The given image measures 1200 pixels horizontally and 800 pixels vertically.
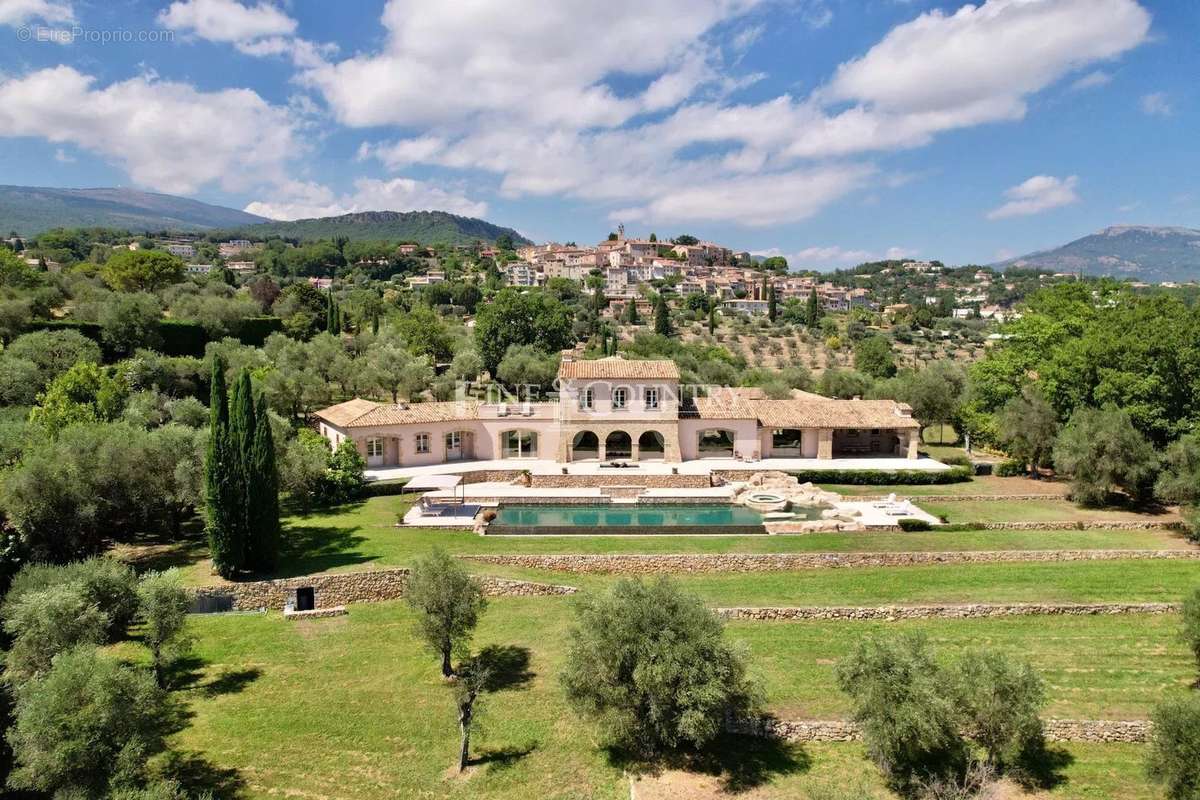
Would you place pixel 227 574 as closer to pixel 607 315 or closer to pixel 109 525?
pixel 109 525

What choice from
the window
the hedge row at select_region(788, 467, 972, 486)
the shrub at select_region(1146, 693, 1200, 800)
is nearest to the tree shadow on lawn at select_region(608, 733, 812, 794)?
the shrub at select_region(1146, 693, 1200, 800)

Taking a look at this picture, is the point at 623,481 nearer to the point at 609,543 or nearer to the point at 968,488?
the point at 609,543

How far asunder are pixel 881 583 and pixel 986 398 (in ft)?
71.7

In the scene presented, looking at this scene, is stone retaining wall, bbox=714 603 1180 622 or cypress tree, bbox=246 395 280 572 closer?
stone retaining wall, bbox=714 603 1180 622

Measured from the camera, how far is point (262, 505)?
2053cm

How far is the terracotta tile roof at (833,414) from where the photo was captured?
1437 inches

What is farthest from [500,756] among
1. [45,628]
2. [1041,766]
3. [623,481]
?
[623,481]

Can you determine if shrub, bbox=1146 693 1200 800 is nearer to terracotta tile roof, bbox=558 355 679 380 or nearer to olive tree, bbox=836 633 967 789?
olive tree, bbox=836 633 967 789

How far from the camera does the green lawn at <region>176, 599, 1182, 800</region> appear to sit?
499 inches

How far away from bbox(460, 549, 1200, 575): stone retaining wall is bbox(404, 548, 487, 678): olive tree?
20.7ft

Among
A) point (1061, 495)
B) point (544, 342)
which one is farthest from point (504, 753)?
point (544, 342)

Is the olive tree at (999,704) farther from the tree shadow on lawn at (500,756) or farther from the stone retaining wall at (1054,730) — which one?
the tree shadow on lawn at (500,756)

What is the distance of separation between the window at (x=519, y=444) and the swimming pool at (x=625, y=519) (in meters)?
7.93

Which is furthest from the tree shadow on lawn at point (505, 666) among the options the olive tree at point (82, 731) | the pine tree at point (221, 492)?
the pine tree at point (221, 492)
